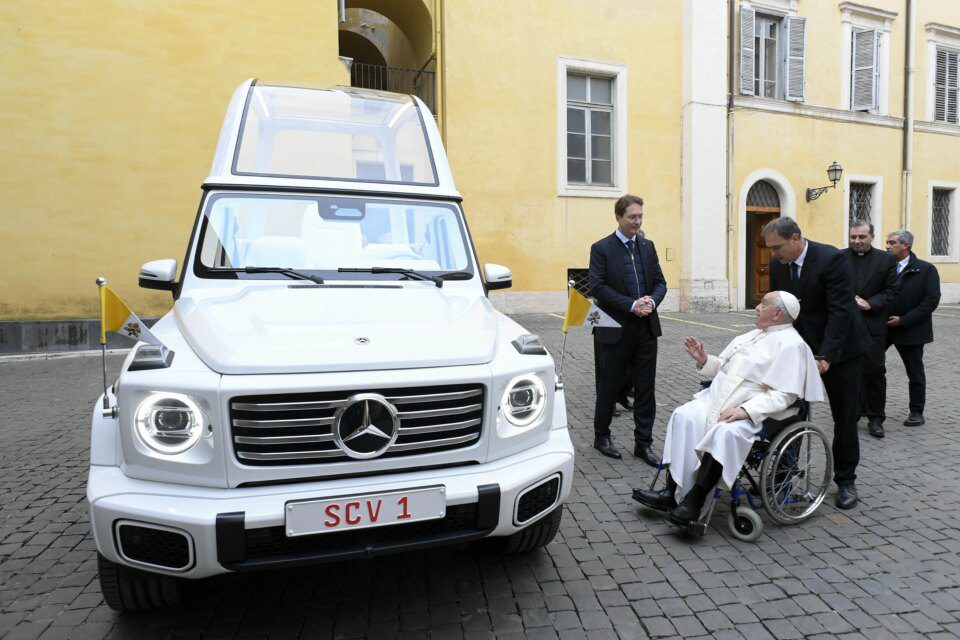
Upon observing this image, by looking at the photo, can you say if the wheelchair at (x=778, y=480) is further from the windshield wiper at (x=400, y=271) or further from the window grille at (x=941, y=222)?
the window grille at (x=941, y=222)

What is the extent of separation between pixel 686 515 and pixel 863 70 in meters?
19.0

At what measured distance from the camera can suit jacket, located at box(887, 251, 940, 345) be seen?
19.1 ft

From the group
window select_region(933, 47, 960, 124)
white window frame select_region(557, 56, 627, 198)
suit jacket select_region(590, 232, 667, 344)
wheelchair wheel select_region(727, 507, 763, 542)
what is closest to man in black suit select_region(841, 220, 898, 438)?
suit jacket select_region(590, 232, 667, 344)

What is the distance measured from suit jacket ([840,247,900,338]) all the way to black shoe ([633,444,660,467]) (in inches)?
97.7

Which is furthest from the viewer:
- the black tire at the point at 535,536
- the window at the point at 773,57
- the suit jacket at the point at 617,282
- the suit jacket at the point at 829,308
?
the window at the point at 773,57

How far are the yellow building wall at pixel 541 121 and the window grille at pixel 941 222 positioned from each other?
9.95 meters

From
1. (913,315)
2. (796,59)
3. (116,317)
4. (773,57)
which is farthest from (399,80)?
(116,317)

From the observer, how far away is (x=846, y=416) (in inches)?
157

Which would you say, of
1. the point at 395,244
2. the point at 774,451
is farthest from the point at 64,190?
the point at 774,451

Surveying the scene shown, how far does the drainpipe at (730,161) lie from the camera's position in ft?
52.6

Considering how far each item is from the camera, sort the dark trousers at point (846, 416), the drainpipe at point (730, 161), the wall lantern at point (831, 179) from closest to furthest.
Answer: the dark trousers at point (846, 416) → the drainpipe at point (730, 161) → the wall lantern at point (831, 179)

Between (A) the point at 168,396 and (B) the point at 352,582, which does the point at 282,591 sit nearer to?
(B) the point at 352,582

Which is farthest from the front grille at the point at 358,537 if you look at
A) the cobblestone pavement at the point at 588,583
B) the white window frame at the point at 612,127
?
the white window frame at the point at 612,127

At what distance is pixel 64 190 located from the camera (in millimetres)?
11578
